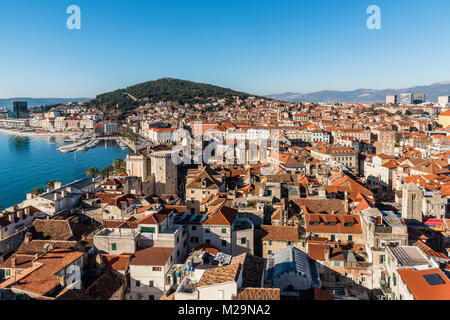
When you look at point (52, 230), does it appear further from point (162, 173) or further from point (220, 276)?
point (220, 276)

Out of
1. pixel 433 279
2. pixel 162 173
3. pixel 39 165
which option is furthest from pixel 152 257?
pixel 39 165

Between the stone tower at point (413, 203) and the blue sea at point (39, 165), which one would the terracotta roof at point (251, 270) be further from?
the blue sea at point (39, 165)

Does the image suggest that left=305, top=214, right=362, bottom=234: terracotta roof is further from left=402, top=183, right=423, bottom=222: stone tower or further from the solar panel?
the solar panel

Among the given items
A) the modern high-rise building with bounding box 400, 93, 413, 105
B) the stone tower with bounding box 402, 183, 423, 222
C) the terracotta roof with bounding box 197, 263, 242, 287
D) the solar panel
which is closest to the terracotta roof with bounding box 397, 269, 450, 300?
the solar panel

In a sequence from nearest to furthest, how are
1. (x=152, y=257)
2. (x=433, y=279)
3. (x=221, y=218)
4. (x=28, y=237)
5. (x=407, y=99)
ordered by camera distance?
1. (x=433, y=279)
2. (x=152, y=257)
3. (x=221, y=218)
4. (x=28, y=237)
5. (x=407, y=99)

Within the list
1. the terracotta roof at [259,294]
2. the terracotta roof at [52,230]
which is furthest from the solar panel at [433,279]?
the terracotta roof at [52,230]
